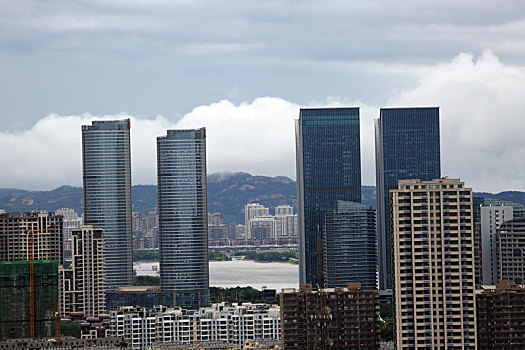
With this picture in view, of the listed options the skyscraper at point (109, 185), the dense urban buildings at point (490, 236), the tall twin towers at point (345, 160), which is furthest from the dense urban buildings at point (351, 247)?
the skyscraper at point (109, 185)

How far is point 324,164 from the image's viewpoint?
33.0 metres

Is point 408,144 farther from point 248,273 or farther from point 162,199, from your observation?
point 248,273

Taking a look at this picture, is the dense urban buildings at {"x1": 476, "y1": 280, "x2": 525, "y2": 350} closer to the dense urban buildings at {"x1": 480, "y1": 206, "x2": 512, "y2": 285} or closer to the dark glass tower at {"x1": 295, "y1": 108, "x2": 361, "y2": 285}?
the dense urban buildings at {"x1": 480, "y1": 206, "x2": 512, "y2": 285}

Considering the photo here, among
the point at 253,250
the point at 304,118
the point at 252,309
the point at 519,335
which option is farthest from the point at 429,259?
the point at 253,250

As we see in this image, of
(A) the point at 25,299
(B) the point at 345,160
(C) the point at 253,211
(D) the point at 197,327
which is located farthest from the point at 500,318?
(C) the point at 253,211

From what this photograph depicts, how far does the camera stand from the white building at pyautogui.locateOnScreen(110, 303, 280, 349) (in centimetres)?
2242

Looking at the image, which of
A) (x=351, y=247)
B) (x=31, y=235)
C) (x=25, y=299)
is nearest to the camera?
(x=25, y=299)

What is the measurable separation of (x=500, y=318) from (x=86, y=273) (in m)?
16.0

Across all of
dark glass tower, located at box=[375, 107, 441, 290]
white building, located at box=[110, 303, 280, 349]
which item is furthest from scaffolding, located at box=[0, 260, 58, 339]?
dark glass tower, located at box=[375, 107, 441, 290]

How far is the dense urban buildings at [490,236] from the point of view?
25.6 m

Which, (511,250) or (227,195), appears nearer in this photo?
(511,250)

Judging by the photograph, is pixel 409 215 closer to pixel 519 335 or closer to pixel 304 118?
pixel 519 335

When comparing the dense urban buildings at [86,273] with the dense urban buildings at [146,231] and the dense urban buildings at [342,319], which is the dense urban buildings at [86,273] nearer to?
the dense urban buildings at [342,319]

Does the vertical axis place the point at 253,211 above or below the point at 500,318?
above
